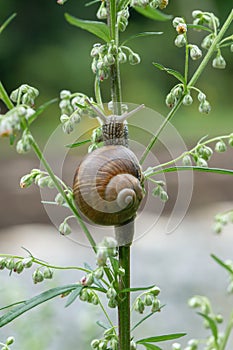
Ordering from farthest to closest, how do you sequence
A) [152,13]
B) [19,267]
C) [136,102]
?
1. [136,102]
2. [19,267]
3. [152,13]

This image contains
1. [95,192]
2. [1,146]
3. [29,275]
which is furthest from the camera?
[1,146]

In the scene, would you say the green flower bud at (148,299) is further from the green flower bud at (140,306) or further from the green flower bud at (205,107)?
the green flower bud at (205,107)

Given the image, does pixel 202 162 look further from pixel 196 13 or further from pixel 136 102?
pixel 136 102

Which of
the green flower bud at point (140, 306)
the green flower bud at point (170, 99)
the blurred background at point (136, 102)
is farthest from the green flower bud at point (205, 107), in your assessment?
the blurred background at point (136, 102)

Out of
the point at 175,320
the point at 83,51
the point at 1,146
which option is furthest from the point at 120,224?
the point at 83,51

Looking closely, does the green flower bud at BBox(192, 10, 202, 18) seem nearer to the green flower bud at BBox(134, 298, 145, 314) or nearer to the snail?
the snail

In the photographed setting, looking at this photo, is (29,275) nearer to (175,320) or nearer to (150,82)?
(175,320)

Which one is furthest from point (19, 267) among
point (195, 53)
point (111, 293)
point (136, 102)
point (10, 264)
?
point (136, 102)
